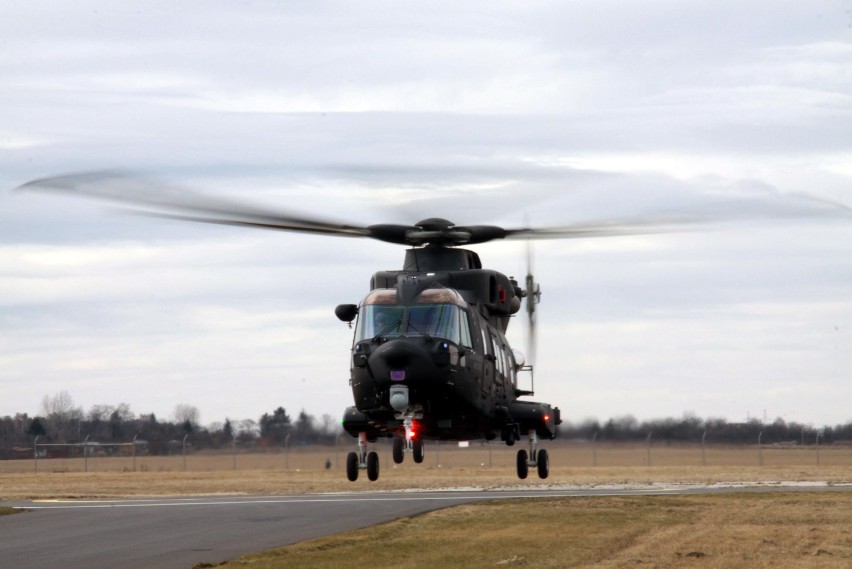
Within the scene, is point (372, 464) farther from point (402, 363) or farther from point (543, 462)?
point (543, 462)

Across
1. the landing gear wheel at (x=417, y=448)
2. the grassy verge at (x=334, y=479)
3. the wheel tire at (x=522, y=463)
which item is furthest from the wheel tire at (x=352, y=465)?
the grassy verge at (x=334, y=479)

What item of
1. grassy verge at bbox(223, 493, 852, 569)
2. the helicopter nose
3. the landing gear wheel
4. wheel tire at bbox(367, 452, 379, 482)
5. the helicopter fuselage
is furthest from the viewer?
grassy verge at bbox(223, 493, 852, 569)

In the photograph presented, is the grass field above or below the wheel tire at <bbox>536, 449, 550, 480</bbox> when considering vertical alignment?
below

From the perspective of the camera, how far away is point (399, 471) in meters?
83.7

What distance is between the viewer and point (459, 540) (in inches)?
1516

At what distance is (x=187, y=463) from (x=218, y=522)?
4869 cm

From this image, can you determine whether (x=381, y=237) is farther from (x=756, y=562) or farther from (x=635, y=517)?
(x=635, y=517)

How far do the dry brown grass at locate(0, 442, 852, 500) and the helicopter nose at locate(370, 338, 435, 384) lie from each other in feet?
148

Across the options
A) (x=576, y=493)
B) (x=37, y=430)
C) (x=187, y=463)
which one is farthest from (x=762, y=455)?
(x=37, y=430)

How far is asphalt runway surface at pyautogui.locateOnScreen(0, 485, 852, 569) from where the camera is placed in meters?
35.9

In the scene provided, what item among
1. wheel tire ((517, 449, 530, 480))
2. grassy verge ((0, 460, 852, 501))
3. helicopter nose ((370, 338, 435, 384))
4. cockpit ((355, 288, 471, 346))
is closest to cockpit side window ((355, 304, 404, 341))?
cockpit ((355, 288, 471, 346))

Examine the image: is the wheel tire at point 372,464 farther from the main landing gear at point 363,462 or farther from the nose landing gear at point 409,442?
the nose landing gear at point 409,442

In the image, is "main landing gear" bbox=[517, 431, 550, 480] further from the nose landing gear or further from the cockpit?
the cockpit

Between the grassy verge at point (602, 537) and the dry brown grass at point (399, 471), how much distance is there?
1830cm
